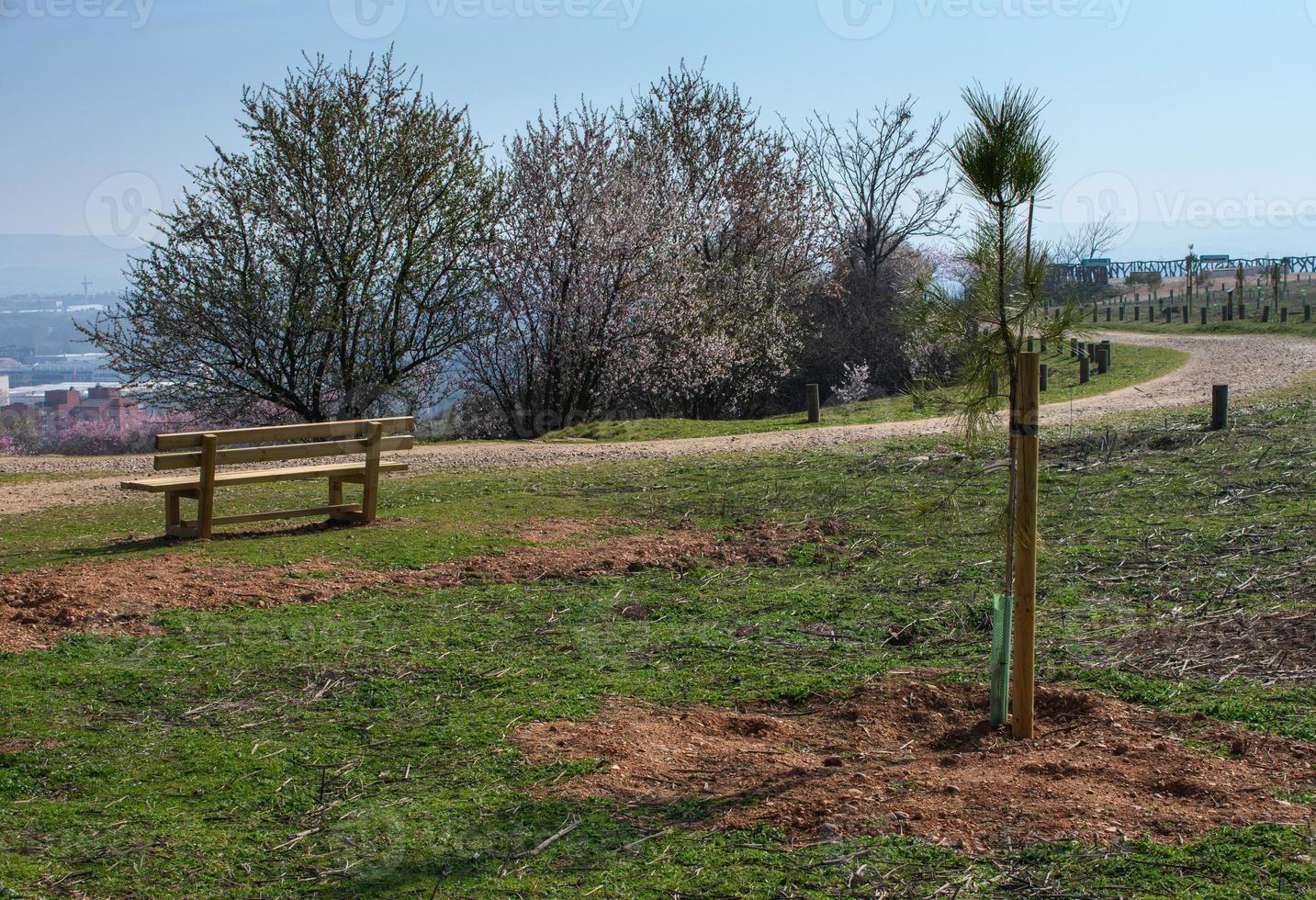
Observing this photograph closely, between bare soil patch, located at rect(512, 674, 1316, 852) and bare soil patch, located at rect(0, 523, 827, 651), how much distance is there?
3.37 meters

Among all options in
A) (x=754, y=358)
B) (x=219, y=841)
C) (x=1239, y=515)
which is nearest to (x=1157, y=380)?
(x=754, y=358)

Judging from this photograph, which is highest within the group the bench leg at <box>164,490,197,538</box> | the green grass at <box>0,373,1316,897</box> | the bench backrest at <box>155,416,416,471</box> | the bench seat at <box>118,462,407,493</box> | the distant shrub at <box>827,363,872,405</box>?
the distant shrub at <box>827,363,872,405</box>

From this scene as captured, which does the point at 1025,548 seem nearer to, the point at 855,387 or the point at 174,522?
the point at 174,522

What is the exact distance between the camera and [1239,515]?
962 cm

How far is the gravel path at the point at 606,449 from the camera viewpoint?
48.4ft

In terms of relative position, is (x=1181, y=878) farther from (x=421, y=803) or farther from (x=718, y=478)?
(x=718, y=478)

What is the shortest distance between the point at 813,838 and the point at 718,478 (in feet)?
31.8

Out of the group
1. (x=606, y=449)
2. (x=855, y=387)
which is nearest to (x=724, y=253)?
(x=855, y=387)

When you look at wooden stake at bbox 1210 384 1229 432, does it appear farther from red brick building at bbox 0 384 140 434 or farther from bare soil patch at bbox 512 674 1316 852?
red brick building at bbox 0 384 140 434

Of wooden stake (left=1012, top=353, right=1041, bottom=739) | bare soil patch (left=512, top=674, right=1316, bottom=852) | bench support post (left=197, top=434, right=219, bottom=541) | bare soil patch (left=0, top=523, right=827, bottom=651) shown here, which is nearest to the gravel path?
bench support post (left=197, top=434, right=219, bottom=541)

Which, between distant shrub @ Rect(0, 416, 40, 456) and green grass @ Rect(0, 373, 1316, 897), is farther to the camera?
distant shrub @ Rect(0, 416, 40, 456)

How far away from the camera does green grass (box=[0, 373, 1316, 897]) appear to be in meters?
3.76

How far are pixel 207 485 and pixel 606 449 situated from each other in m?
8.83

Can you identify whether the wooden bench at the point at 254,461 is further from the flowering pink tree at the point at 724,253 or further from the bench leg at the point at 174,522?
the flowering pink tree at the point at 724,253
